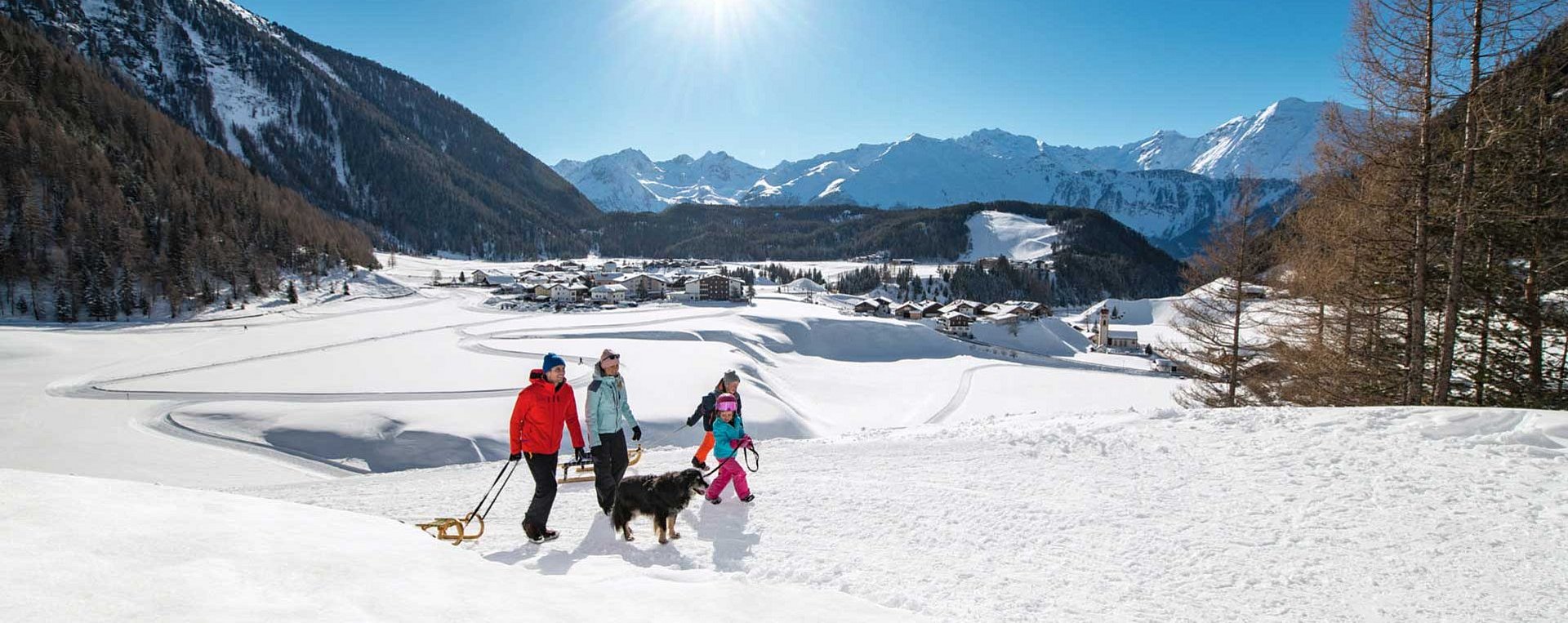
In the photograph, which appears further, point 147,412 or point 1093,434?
point 147,412

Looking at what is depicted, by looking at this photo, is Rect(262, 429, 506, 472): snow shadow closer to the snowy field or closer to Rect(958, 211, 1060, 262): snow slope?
the snowy field

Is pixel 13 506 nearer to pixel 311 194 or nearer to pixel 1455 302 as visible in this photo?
pixel 1455 302

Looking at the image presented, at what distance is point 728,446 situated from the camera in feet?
24.9

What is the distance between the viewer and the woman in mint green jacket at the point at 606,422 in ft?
22.5

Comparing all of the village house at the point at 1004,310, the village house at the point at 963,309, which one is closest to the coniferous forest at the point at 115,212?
the village house at the point at 963,309

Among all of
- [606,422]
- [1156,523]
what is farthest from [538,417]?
[1156,523]

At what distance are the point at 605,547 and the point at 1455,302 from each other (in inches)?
558

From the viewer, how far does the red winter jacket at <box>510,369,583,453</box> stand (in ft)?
20.4

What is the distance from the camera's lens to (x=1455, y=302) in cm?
992

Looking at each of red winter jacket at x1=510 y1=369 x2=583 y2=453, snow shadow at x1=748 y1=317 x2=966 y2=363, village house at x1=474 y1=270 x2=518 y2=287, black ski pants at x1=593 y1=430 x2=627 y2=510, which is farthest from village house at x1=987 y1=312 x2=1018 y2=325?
village house at x1=474 y1=270 x2=518 y2=287

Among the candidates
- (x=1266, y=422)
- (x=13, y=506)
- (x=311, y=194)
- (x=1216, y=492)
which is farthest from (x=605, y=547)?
(x=311, y=194)

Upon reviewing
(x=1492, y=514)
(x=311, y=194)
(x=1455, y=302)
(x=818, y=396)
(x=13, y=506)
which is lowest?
(x=818, y=396)

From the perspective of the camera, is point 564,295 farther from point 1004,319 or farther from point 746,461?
point 746,461

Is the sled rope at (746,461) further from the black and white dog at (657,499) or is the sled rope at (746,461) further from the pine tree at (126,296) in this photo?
the pine tree at (126,296)
